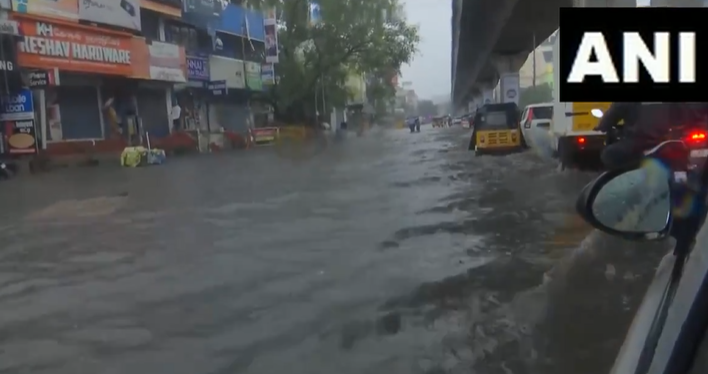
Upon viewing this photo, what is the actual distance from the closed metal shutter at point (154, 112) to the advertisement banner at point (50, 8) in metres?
5.70

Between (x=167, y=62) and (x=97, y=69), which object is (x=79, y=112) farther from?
(x=167, y=62)

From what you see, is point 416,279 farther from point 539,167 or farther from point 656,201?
point 539,167

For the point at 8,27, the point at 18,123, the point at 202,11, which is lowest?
the point at 18,123

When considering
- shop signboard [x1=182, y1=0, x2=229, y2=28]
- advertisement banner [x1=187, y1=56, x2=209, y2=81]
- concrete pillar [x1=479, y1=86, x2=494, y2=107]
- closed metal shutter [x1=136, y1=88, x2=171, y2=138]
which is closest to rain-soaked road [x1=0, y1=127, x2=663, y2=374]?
closed metal shutter [x1=136, y1=88, x2=171, y2=138]

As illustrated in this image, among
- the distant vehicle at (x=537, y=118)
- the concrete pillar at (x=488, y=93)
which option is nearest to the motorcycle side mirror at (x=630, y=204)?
the distant vehicle at (x=537, y=118)

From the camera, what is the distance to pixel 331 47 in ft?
133

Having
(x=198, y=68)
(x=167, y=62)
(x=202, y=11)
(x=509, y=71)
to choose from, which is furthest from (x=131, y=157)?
(x=509, y=71)

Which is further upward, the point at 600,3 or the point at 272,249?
the point at 600,3

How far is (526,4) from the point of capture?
71.1 ft

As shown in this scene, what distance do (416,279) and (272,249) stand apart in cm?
208

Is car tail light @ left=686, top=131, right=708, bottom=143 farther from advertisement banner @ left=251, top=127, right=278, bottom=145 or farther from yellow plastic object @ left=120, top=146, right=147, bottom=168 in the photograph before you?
→ advertisement banner @ left=251, top=127, right=278, bottom=145

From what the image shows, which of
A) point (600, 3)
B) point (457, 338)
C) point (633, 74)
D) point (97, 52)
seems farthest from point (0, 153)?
point (633, 74)

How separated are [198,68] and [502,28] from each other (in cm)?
1524

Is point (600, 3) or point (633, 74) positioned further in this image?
point (600, 3)
